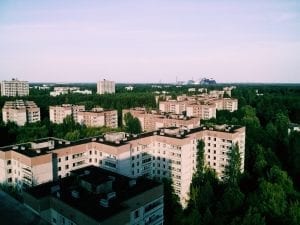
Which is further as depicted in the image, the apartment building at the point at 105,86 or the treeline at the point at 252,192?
the apartment building at the point at 105,86

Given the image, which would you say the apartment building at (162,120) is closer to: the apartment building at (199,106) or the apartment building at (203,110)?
the apartment building at (203,110)

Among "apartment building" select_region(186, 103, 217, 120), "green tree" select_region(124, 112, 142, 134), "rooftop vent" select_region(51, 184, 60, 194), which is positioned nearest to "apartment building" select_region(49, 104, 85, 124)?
"green tree" select_region(124, 112, 142, 134)

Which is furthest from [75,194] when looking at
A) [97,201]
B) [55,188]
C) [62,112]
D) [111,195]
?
[62,112]

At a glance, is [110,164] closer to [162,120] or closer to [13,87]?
[162,120]

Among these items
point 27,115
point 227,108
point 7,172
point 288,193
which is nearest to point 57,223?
point 7,172

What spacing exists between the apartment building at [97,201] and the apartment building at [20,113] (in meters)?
56.7

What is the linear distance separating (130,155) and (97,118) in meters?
38.2

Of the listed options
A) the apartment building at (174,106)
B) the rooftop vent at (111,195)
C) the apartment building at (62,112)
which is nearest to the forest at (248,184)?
the apartment building at (62,112)

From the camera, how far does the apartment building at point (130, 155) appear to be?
2930 centimetres

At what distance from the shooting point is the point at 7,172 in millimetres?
30469

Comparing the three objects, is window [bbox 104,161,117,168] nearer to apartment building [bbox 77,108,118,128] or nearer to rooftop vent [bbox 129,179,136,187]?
rooftop vent [bbox 129,179,136,187]

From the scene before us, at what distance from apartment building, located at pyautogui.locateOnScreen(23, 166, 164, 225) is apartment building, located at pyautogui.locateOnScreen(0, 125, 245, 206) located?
6957mm

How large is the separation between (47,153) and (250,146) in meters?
31.7

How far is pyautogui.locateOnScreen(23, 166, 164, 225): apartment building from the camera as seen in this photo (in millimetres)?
17495
